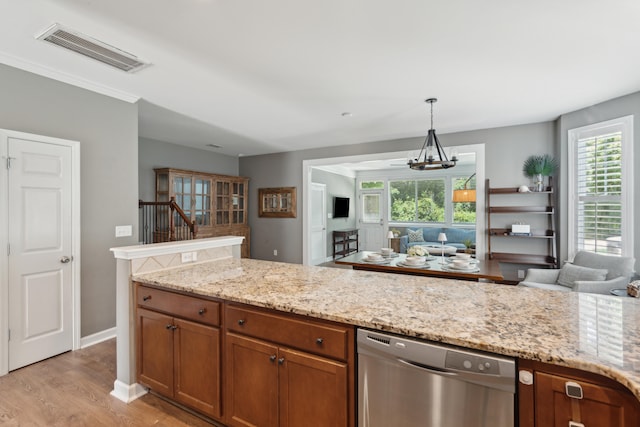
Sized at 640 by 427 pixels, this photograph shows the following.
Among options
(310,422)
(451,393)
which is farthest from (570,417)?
(310,422)

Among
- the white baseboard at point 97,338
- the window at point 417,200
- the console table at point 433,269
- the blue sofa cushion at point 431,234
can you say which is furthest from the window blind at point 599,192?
the white baseboard at point 97,338

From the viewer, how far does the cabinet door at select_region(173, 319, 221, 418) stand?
5.99ft

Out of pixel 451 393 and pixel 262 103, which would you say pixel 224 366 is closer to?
pixel 451 393

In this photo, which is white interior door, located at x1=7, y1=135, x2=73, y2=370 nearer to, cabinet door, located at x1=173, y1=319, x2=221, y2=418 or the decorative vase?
cabinet door, located at x1=173, y1=319, x2=221, y2=418

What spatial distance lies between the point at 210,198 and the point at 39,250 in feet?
10.9

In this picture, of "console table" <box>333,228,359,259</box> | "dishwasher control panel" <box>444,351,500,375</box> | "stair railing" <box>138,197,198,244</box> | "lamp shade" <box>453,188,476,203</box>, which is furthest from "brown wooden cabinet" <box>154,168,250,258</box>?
"dishwasher control panel" <box>444,351,500,375</box>

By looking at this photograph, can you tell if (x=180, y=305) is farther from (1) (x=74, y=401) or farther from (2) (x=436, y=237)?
(2) (x=436, y=237)

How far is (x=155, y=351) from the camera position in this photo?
2.11 meters

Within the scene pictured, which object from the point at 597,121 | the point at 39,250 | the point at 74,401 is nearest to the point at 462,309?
the point at 74,401

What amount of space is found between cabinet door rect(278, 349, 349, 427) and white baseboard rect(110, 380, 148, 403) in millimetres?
1307

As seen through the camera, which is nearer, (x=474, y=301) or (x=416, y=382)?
(x=416, y=382)

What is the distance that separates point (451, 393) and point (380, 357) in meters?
0.28

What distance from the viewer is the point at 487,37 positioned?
2342mm

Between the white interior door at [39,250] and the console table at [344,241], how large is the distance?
6.22m
